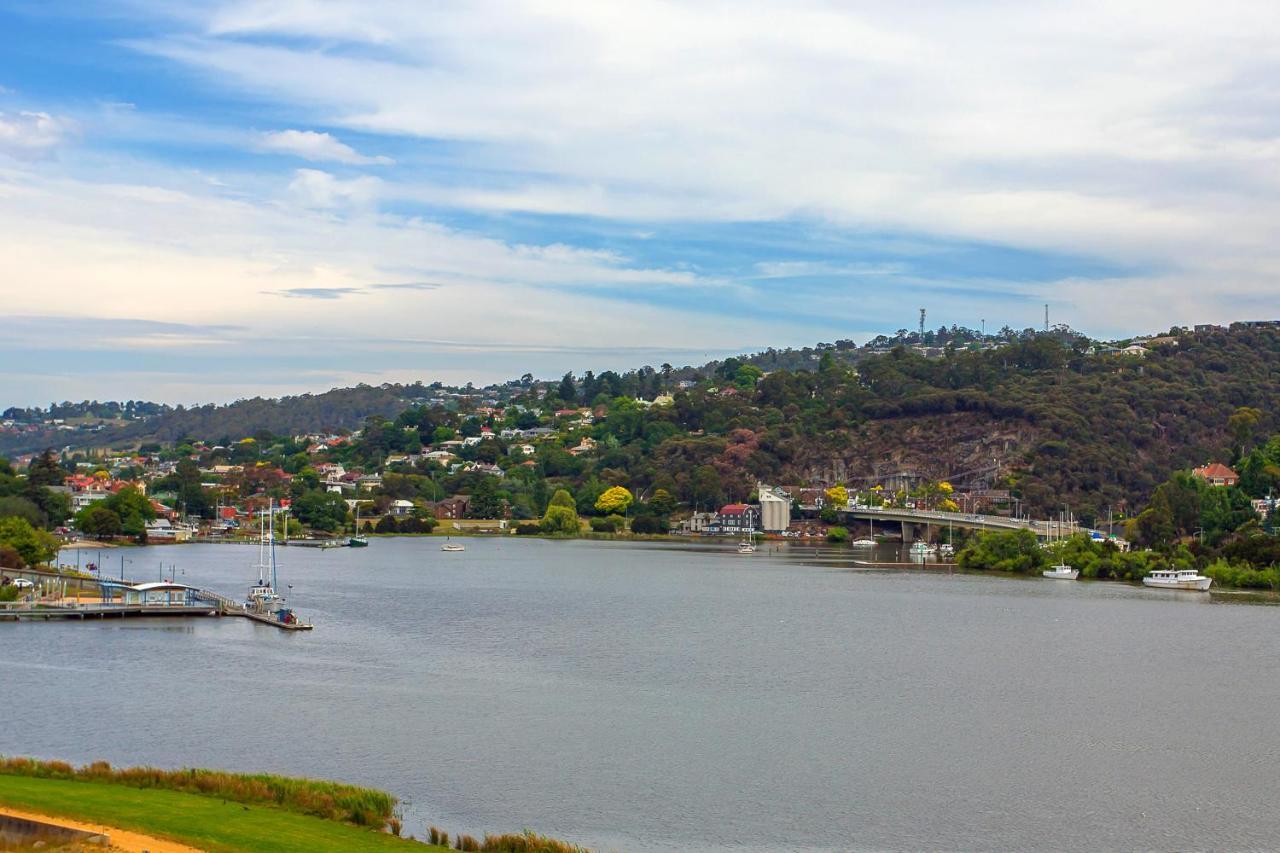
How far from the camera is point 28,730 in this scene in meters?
32.8

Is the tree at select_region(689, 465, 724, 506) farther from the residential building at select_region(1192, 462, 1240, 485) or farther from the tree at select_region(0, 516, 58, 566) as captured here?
the tree at select_region(0, 516, 58, 566)

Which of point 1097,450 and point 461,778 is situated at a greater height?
point 1097,450

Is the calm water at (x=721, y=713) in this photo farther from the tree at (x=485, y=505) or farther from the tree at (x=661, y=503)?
the tree at (x=485, y=505)

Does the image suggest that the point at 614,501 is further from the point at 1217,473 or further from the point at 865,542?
the point at 1217,473

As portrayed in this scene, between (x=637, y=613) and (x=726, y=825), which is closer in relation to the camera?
(x=726, y=825)

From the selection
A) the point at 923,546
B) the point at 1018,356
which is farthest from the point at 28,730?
the point at 1018,356

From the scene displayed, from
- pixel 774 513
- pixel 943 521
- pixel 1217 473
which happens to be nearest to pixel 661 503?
pixel 774 513

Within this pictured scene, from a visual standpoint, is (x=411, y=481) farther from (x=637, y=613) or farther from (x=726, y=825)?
(x=726, y=825)

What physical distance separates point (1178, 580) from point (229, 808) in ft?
213

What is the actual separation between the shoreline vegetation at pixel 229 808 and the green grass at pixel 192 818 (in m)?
0.02

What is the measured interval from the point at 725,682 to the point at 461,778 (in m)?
14.7

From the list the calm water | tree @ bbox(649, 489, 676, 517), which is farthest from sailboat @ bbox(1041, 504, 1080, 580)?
tree @ bbox(649, 489, 676, 517)

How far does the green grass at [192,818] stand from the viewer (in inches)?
832

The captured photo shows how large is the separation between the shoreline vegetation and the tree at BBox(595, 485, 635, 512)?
11514cm
